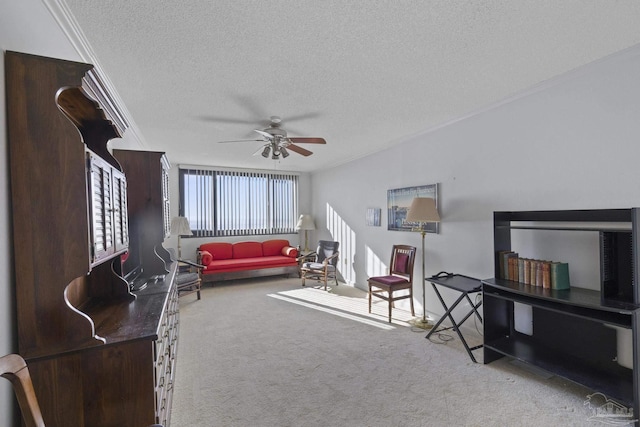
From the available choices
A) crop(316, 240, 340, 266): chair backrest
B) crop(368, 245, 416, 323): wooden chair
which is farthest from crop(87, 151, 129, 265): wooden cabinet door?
crop(316, 240, 340, 266): chair backrest

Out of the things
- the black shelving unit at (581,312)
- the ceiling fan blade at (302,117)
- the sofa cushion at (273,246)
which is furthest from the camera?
the sofa cushion at (273,246)

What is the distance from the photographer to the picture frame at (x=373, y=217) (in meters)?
4.96

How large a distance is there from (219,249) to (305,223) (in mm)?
2058

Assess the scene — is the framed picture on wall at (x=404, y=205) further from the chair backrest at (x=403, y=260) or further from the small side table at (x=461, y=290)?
the small side table at (x=461, y=290)

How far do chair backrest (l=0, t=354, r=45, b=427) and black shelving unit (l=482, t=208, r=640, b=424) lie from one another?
3.04m

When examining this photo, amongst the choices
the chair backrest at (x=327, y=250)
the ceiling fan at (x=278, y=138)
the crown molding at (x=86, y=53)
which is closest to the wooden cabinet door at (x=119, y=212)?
the crown molding at (x=86, y=53)

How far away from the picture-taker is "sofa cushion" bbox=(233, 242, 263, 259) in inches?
255

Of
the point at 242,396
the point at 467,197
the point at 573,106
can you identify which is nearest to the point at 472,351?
the point at 467,197

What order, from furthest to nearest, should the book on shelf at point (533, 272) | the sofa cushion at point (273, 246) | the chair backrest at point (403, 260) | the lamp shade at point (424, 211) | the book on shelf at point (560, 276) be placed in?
the sofa cushion at point (273, 246) → the chair backrest at point (403, 260) → the lamp shade at point (424, 211) → the book on shelf at point (533, 272) → the book on shelf at point (560, 276)

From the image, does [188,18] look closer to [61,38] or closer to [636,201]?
[61,38]

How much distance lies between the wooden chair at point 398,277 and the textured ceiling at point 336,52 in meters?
1.90

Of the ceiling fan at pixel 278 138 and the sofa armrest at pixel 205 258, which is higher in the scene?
the ceiling fan at pixel 278 138

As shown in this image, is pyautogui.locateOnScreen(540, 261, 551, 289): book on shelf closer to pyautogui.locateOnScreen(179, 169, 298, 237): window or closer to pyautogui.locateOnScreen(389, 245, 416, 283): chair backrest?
pyautogui.locateOnScreen(389, 245, 416, 283): chair backrest

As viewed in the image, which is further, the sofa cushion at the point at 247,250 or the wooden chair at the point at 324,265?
the sofa cushion at the point at 247,250
